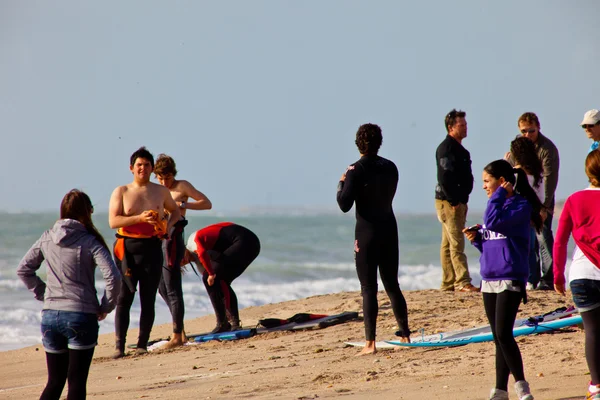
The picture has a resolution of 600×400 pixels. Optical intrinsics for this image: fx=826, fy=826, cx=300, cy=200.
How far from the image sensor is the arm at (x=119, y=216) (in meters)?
7.01

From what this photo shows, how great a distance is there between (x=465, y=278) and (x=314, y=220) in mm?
36938

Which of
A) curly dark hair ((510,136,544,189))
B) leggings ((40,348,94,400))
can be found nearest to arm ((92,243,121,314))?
leggings ((40,348,94,400))

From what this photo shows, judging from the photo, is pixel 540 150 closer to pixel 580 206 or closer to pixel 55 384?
pixel 580 206

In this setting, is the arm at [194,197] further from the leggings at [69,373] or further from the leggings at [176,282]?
the leggings at [69,373]

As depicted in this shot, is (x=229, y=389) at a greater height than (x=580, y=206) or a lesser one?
lesser

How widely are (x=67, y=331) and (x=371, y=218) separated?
274 cm

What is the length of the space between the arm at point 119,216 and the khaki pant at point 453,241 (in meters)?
3.38

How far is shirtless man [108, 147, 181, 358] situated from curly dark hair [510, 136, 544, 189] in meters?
3.05

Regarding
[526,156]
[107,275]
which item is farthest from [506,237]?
[526,156]

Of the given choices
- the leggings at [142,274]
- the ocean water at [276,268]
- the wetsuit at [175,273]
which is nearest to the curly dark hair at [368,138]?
the leggings at [142,274]

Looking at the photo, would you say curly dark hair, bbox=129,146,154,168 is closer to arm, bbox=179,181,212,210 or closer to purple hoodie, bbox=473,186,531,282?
arm, bbox=179,181,212,210

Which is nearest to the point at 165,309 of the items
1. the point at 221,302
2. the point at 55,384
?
Result: the point at 221,302

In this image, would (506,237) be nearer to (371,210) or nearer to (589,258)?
(589,258)

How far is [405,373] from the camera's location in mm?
5633
